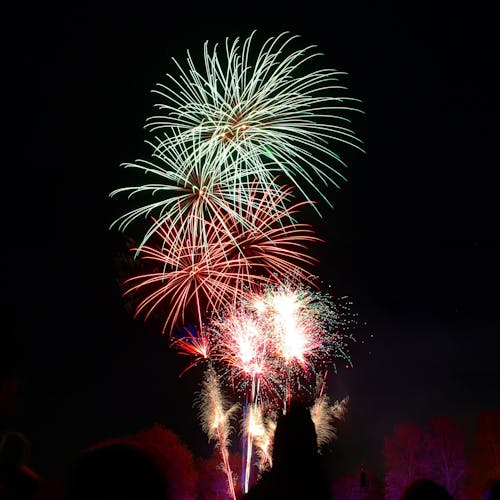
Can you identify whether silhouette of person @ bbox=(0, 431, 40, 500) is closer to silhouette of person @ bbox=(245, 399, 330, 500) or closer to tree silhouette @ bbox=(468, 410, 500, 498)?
silhouette of person @ bbox=(245, 399, 330, 500)

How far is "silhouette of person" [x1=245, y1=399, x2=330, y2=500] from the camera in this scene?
10156 mm

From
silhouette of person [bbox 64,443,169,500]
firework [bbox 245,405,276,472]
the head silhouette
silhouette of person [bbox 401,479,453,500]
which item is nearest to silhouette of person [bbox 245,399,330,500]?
silhouette of person [bbox 401,479,453,500]

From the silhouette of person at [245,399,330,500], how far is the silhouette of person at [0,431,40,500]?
7.39 meters

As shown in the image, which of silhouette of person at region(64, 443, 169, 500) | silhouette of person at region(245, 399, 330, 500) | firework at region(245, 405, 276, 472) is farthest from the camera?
firework at region(245, 405, 276, 472)

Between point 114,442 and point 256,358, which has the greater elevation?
point 256,358

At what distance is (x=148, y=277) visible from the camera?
70.3ft

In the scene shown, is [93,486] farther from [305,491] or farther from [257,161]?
[257,161]

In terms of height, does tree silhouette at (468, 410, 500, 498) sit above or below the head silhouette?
above

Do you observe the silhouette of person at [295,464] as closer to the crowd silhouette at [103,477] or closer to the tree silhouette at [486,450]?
the crowd silhouette at [103,477]

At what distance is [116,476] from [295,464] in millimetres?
9537

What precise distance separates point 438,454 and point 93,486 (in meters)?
57.5

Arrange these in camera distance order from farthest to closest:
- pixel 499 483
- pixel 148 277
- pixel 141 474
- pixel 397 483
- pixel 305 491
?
A: pixel 397 483 < pixel 148 277 < pixel 305 491 < pixel 499 483 < pixel 141 474

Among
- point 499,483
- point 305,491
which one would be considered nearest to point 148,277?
point 305,491

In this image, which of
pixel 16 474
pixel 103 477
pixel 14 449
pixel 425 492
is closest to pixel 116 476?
pixel 103 477
